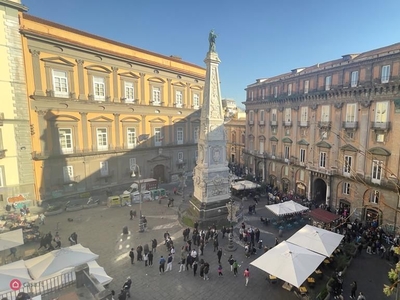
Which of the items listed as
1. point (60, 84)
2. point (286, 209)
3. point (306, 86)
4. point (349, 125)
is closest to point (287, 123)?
point (306, 86)

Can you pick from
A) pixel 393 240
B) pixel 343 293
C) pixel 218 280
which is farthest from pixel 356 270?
pixel 218 280

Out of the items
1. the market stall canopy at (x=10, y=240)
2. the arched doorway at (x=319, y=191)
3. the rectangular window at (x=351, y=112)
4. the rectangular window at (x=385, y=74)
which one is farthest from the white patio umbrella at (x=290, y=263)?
the rectangular window at (x=385, y=74)

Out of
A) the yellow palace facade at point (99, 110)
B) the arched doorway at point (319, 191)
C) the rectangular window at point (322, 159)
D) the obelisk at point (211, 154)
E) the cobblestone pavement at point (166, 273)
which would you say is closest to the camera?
the cobblestone pavement at point (166, 273)

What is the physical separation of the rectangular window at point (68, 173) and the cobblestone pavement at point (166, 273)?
3.89 metres

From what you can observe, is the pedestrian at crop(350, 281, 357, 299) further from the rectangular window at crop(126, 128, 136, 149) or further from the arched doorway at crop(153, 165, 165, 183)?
the rectangular window at crop(126, 128, 136, 149)

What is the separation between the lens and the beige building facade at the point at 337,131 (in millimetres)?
20375

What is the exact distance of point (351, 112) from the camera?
77.2 ft

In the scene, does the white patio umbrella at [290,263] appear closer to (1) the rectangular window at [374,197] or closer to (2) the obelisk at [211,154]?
(2) the obelisk at [211,154]

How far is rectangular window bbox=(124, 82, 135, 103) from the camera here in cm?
2988

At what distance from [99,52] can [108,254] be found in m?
22.0

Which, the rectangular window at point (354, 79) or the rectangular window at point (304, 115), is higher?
the rectangular window at point (354, 79)

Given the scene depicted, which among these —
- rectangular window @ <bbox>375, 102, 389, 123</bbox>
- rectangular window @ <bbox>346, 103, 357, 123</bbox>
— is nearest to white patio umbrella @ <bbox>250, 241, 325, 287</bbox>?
rectangular window @ <bbox>375, 102, 389, 123</bbox>

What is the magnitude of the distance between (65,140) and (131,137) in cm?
797

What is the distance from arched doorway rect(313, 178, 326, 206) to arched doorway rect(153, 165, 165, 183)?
20.8 metres
